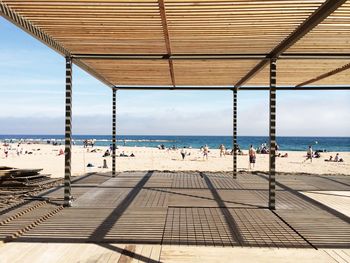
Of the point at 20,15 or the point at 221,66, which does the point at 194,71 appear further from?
the point at 20,15

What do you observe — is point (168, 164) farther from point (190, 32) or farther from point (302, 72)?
point (190, 32)

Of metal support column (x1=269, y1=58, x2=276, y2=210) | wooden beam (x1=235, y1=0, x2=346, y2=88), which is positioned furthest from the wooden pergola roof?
metal support column (x1=269, y1=58, x2=276, y2=210)

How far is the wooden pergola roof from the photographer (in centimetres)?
559

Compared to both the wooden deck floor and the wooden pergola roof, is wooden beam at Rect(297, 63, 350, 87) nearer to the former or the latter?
the wooden pergola roof

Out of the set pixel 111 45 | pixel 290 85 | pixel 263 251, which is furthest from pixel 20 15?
pixel 290 85

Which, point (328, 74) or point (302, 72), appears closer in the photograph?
point (302, 72)

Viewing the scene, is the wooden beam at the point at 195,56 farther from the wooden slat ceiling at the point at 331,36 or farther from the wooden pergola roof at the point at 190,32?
the wooden slat ceiling at the point at 331,36

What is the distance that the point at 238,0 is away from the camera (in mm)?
5285

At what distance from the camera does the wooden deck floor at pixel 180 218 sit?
6.24m

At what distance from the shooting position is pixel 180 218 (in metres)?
7.70

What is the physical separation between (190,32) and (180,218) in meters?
3.91

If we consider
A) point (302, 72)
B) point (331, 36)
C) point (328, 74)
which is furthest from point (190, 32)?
point (328, 74)

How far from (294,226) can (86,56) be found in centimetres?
626

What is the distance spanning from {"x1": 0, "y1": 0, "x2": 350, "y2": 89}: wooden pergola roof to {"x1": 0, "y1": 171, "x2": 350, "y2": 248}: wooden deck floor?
371cm
